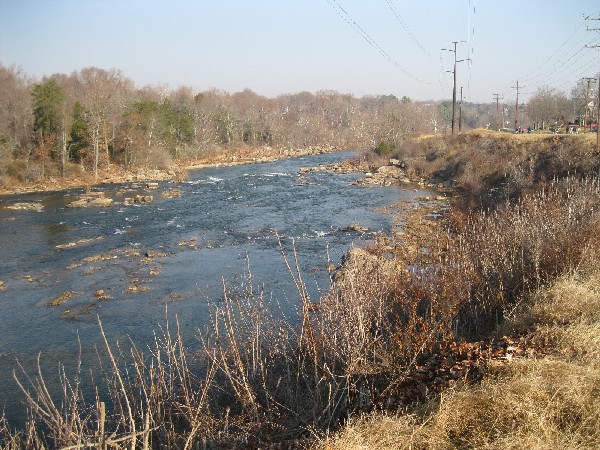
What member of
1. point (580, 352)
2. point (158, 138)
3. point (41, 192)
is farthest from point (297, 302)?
point (158, 138)

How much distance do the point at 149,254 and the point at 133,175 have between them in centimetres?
2782

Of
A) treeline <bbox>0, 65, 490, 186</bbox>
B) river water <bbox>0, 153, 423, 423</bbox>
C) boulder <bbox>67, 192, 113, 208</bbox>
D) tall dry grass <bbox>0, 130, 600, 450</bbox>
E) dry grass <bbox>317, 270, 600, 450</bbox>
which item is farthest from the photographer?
treeline <bbox>0, 65, 490, 186</bbox>

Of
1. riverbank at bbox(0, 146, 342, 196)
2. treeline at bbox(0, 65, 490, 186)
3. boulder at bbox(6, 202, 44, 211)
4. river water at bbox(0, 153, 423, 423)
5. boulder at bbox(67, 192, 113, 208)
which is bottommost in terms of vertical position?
river water at bbox(0, 153, 423, 423)

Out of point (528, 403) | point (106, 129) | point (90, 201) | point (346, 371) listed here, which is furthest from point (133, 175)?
point (528, 403)

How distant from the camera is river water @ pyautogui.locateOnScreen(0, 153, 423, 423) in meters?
13.7

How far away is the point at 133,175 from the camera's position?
4678 centimetres

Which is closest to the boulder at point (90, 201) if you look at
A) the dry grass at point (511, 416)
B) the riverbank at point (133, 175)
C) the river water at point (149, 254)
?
the river water at point (149, 254)

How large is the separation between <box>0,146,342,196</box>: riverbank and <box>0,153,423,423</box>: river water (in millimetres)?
2974

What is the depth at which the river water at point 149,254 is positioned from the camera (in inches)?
Answer: 540

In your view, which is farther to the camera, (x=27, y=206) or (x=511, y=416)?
(x=27, y=206)

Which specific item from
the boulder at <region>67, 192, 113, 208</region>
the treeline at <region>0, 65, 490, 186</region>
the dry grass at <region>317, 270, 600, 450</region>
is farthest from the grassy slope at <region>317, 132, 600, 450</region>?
the treeline at <region>0, 65, 490, 186</region>

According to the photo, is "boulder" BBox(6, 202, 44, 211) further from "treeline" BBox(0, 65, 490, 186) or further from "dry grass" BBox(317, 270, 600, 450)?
"dry grass" BBox(317, 270, 600, 450)

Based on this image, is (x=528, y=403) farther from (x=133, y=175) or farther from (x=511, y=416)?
(x=133, y=175)

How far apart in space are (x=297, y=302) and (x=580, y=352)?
9.10 meters
